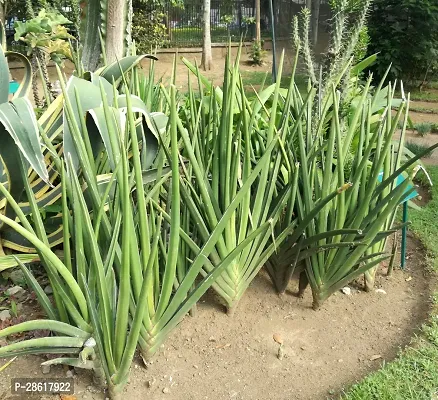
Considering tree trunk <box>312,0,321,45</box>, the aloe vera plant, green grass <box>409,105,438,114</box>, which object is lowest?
green grass <box>409,105,438,114</box>

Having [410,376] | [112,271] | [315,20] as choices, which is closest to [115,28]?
[112,271]

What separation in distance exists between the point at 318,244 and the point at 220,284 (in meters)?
0.37

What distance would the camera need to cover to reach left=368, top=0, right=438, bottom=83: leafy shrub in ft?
23.1

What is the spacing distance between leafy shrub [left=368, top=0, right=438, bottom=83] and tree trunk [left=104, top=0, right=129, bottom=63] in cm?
555

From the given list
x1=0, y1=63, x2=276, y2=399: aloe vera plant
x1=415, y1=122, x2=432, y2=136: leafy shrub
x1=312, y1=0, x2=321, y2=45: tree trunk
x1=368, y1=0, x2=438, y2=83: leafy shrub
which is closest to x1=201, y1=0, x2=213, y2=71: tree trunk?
x1=368, y1=0, x2=438, y2=83: leafy shrub

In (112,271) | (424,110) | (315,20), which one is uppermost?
(315,20)

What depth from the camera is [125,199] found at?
3.85 feet

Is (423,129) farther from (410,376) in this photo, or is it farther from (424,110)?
(410,376)

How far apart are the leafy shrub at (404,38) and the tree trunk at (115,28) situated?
5.55 meters

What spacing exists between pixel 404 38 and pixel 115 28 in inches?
238

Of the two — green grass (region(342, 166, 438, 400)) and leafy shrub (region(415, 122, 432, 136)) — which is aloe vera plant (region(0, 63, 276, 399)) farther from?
leafy shrub (region(415, 122, 432, 136))

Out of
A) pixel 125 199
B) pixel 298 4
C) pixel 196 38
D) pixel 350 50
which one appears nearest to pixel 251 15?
pixel 196 38

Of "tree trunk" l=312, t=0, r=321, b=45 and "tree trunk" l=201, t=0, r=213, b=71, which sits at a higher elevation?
"tree trunk" l=312, t=0, r=321, b=45

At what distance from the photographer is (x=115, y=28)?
2.46 meters
